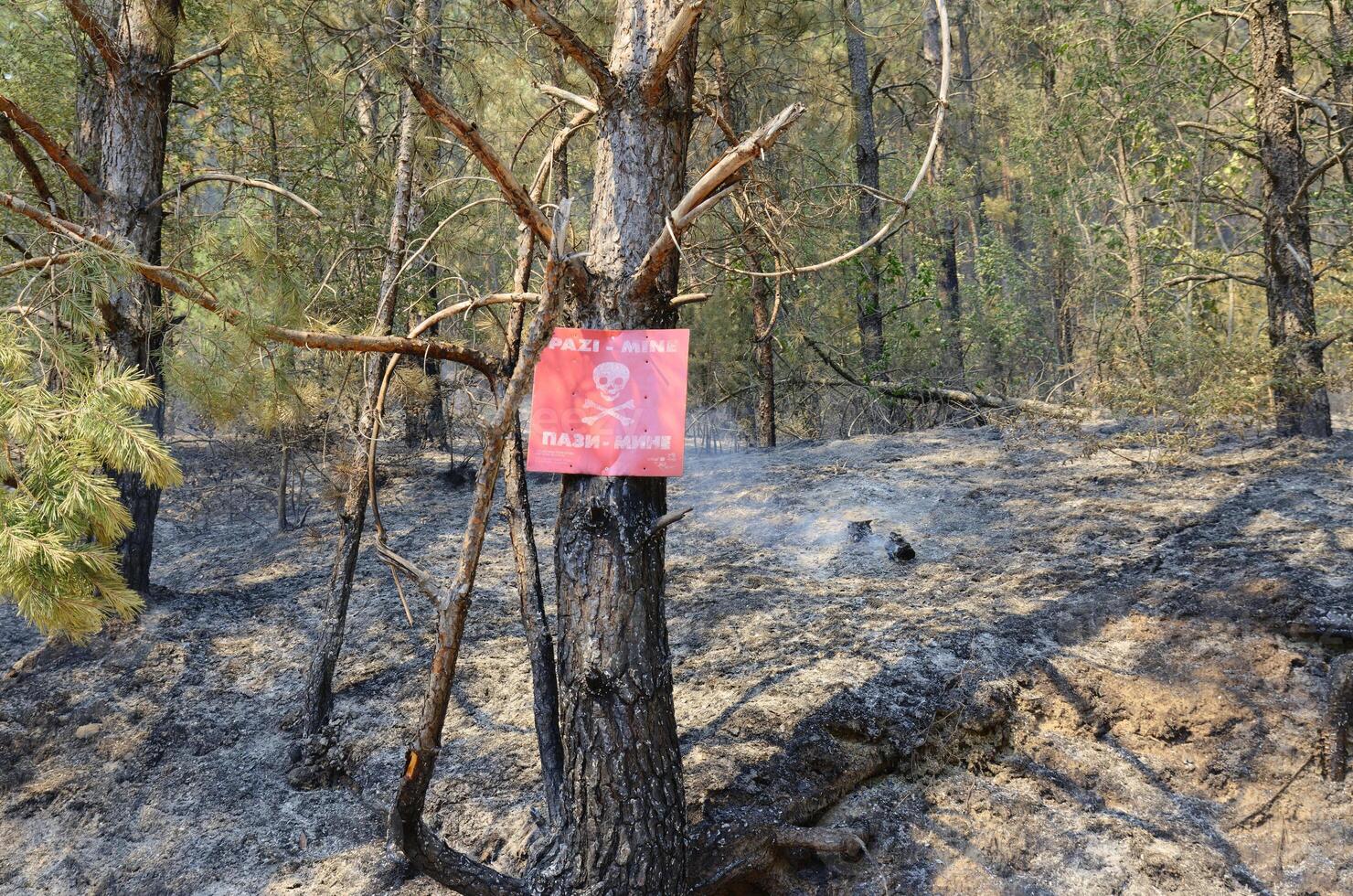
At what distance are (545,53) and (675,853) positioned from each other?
9.88ft

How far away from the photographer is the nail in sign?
2.36 m

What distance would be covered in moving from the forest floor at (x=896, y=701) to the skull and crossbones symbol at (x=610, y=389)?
4.28ft

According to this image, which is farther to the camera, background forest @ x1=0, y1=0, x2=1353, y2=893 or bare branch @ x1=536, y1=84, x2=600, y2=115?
bare branch @ x1=536, y1=84, x2=600, y2=115

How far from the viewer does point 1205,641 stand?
11.0 feet

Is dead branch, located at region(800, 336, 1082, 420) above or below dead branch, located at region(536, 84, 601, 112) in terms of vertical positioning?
below

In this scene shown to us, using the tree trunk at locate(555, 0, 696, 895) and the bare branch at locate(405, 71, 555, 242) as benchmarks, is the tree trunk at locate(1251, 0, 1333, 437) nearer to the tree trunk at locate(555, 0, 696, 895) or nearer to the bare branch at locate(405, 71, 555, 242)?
the tree trunk at locate(555, 0, 696, 895)

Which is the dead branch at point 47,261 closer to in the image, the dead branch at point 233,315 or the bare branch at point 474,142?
the dead branch at point 233,315

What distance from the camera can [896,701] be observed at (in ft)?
10.7

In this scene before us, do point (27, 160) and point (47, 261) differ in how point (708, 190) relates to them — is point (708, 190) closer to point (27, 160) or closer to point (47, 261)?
point (47, 261)

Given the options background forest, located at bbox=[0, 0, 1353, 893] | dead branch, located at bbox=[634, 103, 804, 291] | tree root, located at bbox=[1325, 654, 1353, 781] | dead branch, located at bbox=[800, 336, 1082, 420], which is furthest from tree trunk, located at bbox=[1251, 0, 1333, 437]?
dead branch, located at bbox=[634, 103, 804, 291]

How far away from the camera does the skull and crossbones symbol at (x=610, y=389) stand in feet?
7.85

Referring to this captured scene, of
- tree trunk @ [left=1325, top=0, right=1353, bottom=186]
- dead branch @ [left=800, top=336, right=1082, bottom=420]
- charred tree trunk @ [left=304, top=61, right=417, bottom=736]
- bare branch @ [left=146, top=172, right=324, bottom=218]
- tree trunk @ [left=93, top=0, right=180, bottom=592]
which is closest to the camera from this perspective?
charred tree trunk @ [left=304, top=61, right=417, bottom=736]

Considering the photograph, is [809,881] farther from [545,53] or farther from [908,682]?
[545,53]

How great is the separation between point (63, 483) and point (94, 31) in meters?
3.01
